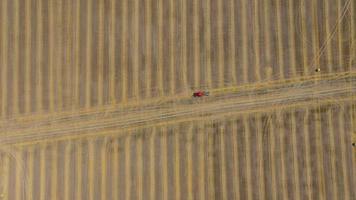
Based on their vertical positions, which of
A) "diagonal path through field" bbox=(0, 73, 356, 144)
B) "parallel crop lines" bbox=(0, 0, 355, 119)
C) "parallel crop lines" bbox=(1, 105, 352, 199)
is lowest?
"parallel crop lines" bbox=(1, 105, 352, 199)

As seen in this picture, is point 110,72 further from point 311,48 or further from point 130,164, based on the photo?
point 311,48

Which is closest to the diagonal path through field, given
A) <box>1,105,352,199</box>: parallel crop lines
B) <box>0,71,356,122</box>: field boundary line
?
<box>0,71,356,122</box>: field boundary line

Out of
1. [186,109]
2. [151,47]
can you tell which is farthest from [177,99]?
[151,47]

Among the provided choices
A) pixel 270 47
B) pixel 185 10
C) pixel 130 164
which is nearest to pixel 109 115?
pixel 130 164

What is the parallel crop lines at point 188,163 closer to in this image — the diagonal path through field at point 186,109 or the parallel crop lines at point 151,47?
the diagonal path through field at point 186,109

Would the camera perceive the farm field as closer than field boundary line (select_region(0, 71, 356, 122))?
Yes

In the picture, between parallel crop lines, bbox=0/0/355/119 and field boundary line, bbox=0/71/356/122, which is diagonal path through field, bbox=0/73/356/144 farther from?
parallel crop lines, bbox=0/0/355/119

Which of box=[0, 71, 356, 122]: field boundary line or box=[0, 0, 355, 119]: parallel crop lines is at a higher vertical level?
box=[0, 0, 355, 119]: parallel crop lines

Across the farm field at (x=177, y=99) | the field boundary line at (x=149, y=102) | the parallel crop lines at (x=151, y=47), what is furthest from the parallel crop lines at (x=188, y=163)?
the parallel crop lines at (x=151, y=47)

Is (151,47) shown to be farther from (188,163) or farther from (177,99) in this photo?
(188,163)
